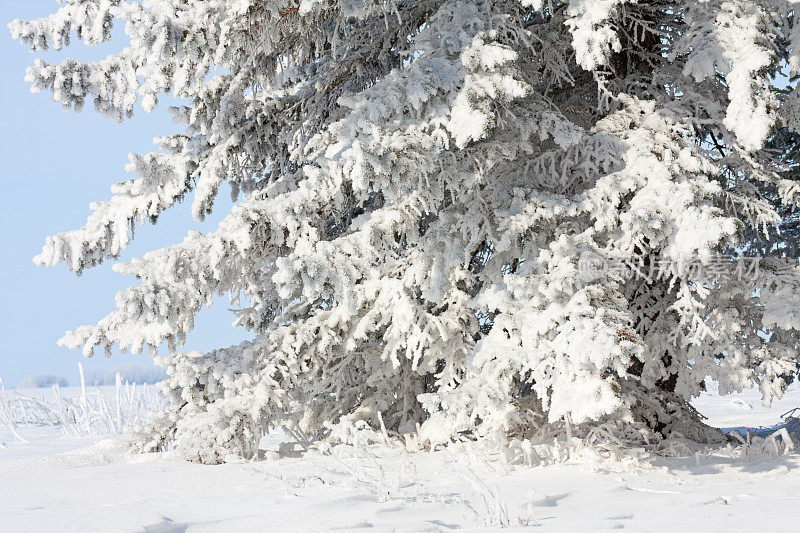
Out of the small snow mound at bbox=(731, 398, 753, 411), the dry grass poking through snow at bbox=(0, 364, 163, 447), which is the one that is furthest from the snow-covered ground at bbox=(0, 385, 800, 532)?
the small snow mound at bbox=(731, 398, 753, 411)

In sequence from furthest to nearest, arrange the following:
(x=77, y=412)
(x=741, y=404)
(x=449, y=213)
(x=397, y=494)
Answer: (x=741, y=404) < (x=77, y=412) < (x=449, y=213) < (x=397, y=494)

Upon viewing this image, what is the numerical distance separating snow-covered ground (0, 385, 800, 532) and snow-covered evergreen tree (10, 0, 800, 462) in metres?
0.51

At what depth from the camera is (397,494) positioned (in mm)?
3602

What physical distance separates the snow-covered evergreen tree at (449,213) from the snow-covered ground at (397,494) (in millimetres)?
510

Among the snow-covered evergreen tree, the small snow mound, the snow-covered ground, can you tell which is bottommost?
the small snow mound

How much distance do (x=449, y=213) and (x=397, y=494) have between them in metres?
2.97

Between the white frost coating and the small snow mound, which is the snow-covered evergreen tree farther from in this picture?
the small snow mound

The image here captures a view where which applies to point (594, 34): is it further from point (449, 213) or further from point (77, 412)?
point (77, 412)

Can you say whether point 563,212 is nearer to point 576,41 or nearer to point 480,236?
point 480,236

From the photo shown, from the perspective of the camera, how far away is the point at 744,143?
528cm

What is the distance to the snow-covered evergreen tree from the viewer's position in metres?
4.72

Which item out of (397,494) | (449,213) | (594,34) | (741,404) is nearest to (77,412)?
(449,213)

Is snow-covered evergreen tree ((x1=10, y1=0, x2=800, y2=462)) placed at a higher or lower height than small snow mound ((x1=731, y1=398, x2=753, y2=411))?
higher

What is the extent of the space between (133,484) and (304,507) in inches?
60.3
